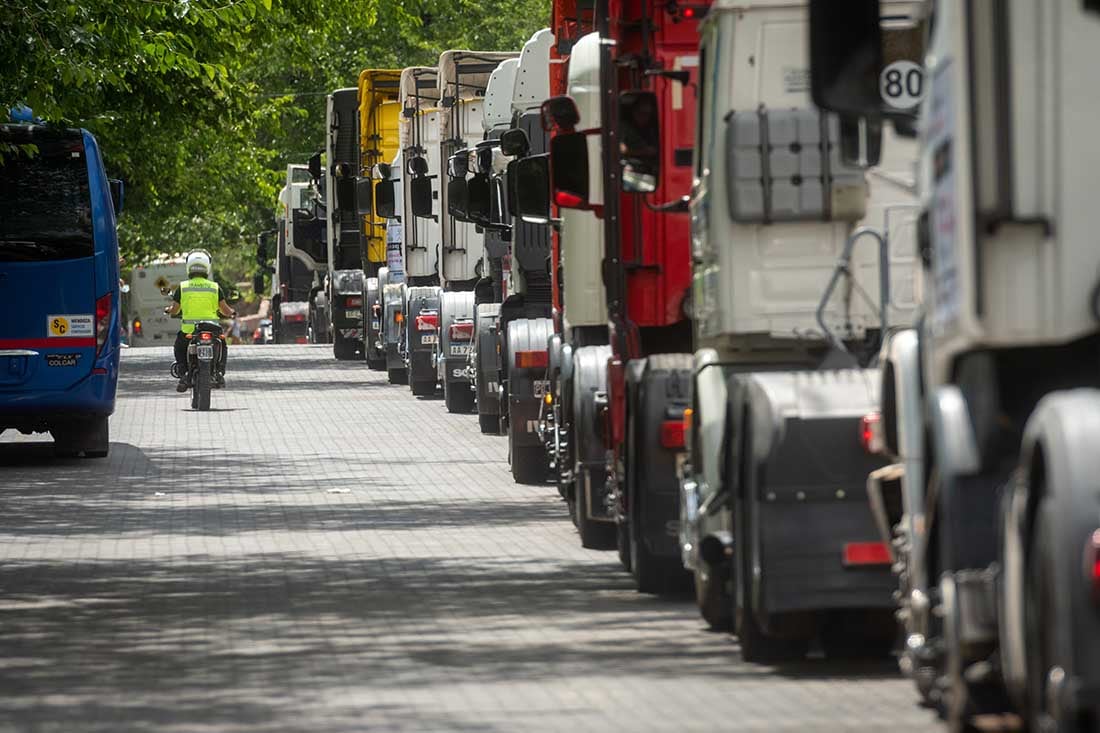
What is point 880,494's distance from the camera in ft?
27.8

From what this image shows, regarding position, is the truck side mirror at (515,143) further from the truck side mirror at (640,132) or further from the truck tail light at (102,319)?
the truck side mirror at (640,132)

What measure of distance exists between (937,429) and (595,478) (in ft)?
23.6

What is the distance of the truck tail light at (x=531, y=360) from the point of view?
1888cm

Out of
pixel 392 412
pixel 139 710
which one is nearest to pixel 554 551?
pixel 139 710

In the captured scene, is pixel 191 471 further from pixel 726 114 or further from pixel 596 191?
pixel 726 114

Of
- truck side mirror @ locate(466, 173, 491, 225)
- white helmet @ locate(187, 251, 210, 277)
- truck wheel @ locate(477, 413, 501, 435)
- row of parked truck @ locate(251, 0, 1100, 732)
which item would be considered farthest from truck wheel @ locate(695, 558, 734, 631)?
white helmet @ locate(187, 251, 210, 277)

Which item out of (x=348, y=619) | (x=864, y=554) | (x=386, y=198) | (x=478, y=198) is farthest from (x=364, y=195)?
(x=864, y=554)

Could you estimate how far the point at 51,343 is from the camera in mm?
21141

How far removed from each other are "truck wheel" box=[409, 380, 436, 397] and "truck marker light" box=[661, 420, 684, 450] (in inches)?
745

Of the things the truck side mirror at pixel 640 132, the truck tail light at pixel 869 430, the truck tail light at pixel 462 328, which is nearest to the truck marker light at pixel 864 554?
the truck tail light at pixel 869 430

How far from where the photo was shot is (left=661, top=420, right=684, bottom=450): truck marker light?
11.7 meters

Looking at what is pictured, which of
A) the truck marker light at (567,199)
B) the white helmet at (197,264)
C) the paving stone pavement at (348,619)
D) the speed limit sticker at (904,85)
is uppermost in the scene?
the speed limit sticker at (904,85)

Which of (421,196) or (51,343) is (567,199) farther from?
(421,196)

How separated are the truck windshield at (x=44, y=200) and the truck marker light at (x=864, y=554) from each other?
13.1m
